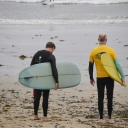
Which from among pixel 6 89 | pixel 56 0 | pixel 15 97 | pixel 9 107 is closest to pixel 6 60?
pixel 6 89

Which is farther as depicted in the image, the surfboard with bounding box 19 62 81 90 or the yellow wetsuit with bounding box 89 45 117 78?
the surfboard with bounding box 19 62 81 90

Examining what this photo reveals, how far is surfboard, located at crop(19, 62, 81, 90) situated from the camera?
793 cm

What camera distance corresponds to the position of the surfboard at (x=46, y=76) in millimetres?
7926

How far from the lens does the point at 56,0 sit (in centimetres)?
7325

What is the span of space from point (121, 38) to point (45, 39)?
A: 3.61m

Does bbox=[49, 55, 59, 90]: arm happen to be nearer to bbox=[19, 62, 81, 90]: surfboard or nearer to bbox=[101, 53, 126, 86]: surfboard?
bbox=[19, 62, 81, 90]: surfboard

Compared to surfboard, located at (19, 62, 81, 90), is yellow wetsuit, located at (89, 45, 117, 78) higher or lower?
higher

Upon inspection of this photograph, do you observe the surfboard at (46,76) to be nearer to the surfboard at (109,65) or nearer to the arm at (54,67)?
the arm at (54,67)

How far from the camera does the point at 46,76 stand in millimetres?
8023

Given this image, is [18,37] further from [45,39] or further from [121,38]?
[121,38]

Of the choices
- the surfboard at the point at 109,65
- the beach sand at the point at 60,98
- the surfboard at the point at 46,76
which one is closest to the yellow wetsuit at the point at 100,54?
the surfboard at the point at 109,65

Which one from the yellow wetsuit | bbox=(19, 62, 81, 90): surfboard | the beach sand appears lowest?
the beach sand

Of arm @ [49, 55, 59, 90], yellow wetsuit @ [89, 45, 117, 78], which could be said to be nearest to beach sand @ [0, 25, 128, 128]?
arm @ [49, 55, 59, 90]

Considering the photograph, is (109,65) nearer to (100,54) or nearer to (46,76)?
(100,54)
